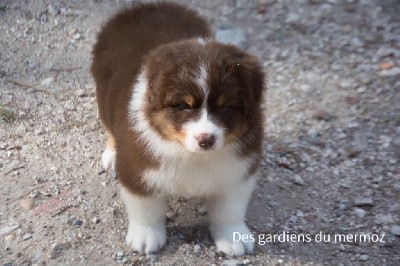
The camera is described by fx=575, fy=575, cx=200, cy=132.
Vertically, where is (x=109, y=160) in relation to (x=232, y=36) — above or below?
below

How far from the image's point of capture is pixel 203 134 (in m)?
3.51

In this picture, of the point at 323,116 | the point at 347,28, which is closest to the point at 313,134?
the point at 323,116

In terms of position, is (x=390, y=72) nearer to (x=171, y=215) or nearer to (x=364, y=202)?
(x=364, y=202)

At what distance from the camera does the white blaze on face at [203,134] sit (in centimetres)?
352

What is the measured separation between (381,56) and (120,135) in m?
3.76

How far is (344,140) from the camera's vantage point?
18.5ft

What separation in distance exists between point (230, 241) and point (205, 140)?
3.72 feet

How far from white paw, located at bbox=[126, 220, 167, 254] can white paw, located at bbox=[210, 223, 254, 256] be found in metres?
0.41

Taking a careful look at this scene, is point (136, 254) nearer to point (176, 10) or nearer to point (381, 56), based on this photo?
A: point (176, 10)

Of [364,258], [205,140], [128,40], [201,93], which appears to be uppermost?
[128,40]

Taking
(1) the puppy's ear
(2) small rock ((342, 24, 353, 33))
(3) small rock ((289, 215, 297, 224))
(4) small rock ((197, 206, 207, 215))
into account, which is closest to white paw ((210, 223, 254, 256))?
(4) small rock ((197, 206, 207, 215))

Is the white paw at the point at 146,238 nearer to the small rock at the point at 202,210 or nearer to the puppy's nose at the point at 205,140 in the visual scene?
the small rock at the point at 202,210

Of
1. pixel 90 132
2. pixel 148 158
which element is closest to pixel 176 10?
pixel 90 132

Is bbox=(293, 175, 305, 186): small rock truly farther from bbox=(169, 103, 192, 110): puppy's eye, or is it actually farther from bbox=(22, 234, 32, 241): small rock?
bbox=(22, 234, 32, 241): small rock
